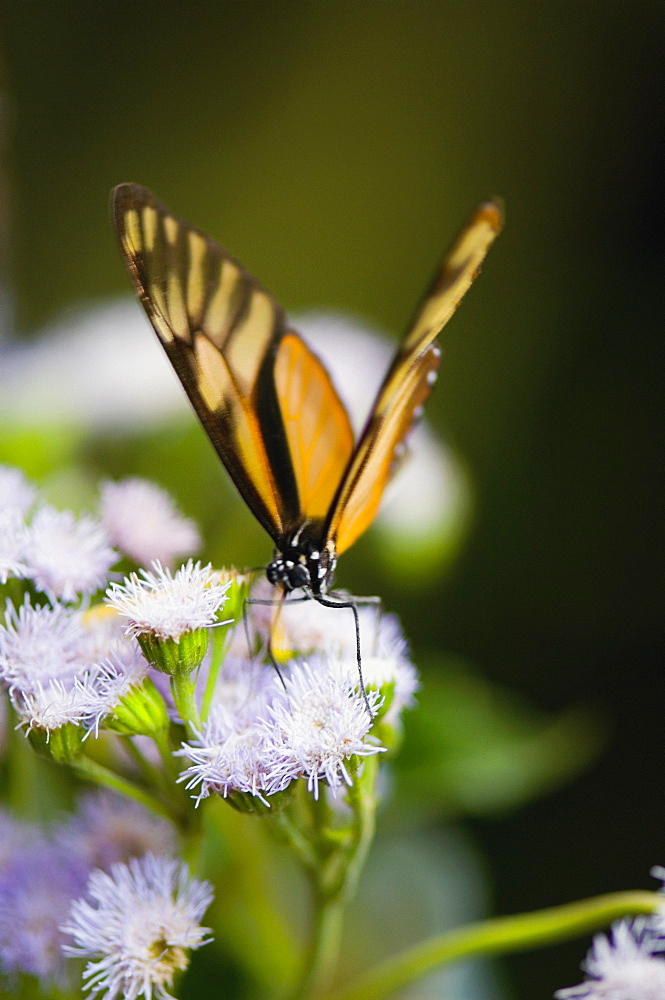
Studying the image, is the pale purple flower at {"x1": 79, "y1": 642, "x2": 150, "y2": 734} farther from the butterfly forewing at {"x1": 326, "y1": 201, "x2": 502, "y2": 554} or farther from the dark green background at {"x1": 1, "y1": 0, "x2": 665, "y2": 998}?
the dark green background at {"x1": 1, "y1": 0, "x2": 665, "y2": 998}

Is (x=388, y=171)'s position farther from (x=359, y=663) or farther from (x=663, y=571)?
(x=359, y=663)

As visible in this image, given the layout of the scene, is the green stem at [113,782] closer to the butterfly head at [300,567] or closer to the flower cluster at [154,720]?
the flower cluster at [154,720]

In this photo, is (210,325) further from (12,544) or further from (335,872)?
(335,872)

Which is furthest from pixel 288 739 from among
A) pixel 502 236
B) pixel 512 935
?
pixel 502 236

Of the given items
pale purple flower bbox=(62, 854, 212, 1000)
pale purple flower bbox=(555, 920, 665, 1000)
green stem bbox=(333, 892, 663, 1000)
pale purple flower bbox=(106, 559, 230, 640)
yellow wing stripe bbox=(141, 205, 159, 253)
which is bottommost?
pale purple flower bbox=(555, 920, 665, 1000)

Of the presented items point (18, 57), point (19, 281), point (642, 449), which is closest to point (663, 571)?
point (642, 449)

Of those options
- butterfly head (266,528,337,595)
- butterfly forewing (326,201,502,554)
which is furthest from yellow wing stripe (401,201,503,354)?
butterfly head (266,528,337,595)
